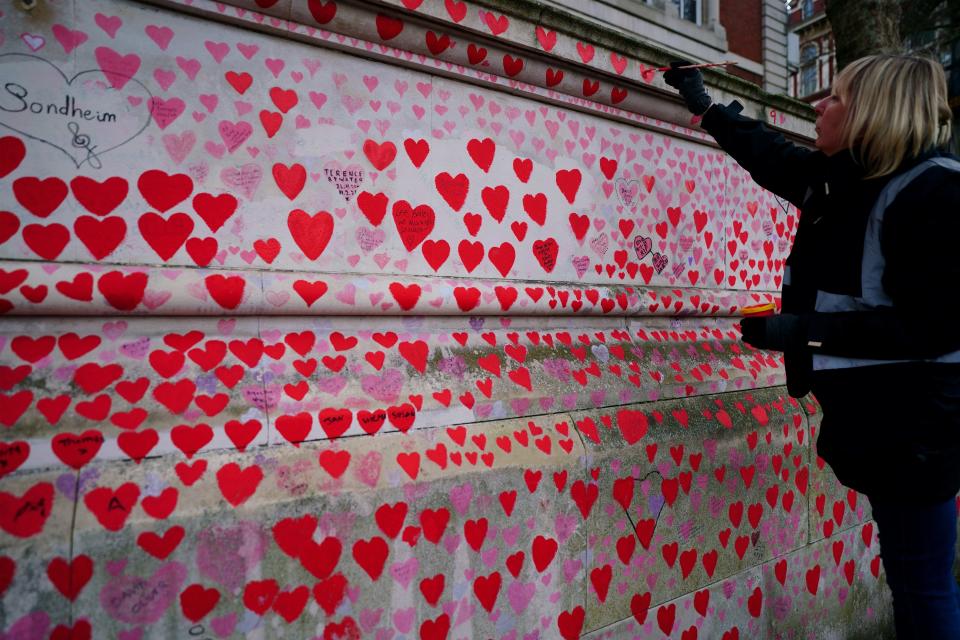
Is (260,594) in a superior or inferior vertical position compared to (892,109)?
inferior

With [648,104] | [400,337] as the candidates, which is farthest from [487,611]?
[648,104]

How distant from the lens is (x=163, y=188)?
1.57 metres

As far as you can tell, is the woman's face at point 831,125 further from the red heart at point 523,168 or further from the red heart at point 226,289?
the red heart at point 226,289

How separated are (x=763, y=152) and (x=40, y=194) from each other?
6.78 ft

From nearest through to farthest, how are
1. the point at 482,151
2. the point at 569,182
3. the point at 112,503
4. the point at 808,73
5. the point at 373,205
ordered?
the point at 112,503, the point at 373,205, the point at 482,151, the point at 569,182, the point at 808,73

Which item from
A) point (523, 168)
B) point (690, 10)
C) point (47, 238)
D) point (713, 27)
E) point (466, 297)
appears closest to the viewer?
point (47, 238)

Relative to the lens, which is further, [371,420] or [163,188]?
[371,420]

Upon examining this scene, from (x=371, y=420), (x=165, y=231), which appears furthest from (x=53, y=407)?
(x=371, y=420)

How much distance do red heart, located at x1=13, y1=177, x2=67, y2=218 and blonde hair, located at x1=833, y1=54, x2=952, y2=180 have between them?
1967mm

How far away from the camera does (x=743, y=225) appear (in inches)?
120

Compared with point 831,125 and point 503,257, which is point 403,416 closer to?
point 503,257

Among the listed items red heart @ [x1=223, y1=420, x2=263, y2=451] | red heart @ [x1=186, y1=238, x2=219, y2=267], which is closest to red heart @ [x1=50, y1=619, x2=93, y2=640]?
red heart @ [x1=223, y1=420, x2=263, y2=451]

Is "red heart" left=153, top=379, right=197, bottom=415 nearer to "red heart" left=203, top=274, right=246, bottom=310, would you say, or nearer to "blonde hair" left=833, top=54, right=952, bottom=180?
A: "red heart" left=203, top=274, right=246, bottom=310

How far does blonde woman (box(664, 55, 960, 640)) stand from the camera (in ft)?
5.15
